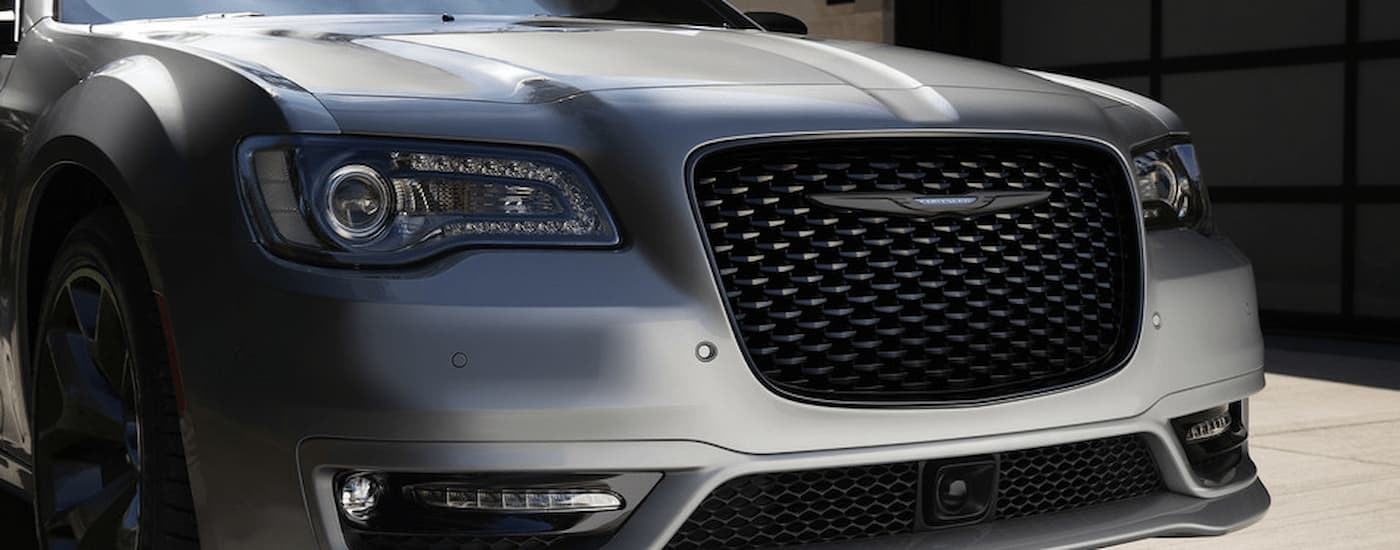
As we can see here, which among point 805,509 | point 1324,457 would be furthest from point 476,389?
point 1324,457

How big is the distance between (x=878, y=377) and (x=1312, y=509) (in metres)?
2.82

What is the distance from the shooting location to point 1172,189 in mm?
3676

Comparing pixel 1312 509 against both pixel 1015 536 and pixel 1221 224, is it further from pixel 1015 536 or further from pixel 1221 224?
pixel 1221 224

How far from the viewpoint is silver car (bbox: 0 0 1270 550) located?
2836 millimetres

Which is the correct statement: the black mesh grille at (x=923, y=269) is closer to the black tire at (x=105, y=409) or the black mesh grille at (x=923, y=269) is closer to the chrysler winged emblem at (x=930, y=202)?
the chrysler winged emblem at (x=930, y=202)

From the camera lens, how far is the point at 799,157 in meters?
3.09

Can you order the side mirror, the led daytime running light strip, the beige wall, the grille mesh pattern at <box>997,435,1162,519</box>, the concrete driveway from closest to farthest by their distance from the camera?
the led daytime running light strip < the grille mesh pattern at <box>997,435,1162,519</box> < the concrete driveway < the side mirror < the beige wall

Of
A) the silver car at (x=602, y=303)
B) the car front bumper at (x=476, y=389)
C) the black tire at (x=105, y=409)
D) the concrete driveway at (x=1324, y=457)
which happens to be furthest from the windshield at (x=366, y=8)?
the concrete driveway at (x=1324, y=457)

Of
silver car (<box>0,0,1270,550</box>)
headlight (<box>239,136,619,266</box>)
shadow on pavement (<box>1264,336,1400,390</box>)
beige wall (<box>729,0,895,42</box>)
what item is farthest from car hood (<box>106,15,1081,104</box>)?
beige wall (<box>729,0,895,42</box>)

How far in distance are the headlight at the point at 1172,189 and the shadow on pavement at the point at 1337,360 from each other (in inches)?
200

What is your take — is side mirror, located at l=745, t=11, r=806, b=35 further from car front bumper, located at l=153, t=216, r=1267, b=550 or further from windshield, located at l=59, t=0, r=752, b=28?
car front bumper, located at l=153, t=216, r=1267, b=550

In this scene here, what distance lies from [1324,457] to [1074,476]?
3.37 metres

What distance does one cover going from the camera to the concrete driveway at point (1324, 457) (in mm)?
5023

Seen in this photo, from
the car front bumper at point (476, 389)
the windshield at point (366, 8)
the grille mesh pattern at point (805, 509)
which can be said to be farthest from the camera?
the windshield at point (366, 8)
